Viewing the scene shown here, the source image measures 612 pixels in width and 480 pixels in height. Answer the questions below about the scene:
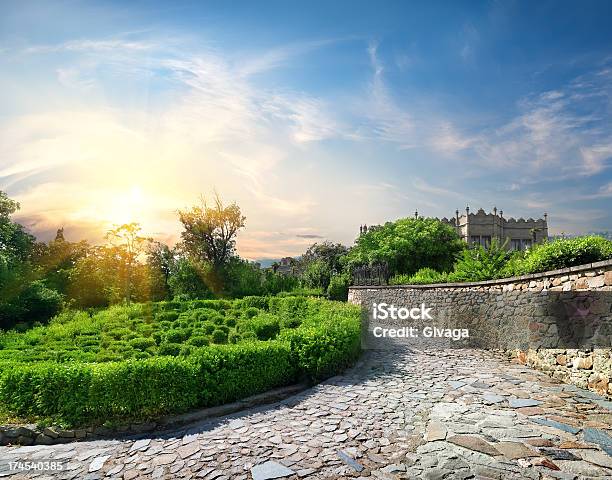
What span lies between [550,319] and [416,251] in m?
18.5

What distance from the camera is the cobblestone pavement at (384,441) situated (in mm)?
4355

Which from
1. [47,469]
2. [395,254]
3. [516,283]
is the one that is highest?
[395,254]

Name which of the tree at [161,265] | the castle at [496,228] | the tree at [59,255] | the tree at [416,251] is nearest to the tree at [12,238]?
the tree at [59,255]

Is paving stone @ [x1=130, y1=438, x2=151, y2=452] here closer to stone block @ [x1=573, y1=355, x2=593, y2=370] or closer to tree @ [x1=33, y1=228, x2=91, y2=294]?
stone block @ [x1=573, y1=355, x2=593, y2=370]

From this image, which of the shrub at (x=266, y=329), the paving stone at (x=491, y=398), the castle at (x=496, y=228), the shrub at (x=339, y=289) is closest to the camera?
the paving stone at (x=491, y=398)

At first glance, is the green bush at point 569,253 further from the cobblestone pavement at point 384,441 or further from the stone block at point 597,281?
the cobblestone pavement at point 384,441

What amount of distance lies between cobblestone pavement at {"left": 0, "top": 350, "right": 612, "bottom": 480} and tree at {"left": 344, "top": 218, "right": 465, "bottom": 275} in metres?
18.8

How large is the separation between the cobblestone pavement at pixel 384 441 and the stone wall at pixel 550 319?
500mm

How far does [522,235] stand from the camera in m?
50.3

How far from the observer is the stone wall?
6539 millimetres

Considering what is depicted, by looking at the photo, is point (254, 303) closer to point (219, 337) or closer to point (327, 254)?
point (219, 337)

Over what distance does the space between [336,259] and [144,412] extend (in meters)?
23.2

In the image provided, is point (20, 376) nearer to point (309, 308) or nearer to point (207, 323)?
point (207, 323)

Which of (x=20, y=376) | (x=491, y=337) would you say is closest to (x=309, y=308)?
(x=491, y=337)
